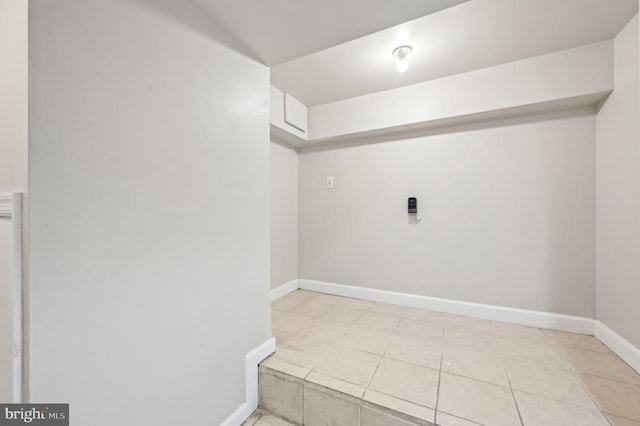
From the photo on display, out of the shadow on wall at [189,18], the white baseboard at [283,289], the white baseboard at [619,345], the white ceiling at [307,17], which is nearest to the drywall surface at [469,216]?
the white baseboard at [619,345]

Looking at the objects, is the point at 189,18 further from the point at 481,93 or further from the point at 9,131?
the point at 481,93

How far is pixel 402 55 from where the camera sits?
5.59 ft

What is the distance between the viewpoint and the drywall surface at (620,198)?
1.39m

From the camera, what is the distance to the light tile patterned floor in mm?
1119

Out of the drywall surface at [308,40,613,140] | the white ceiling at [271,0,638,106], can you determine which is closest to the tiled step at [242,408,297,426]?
the white ceiling at [271,0,638,106]

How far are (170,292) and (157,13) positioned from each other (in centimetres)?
108

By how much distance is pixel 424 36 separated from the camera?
1.54 m

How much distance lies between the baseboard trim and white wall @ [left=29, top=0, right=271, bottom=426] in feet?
4.76

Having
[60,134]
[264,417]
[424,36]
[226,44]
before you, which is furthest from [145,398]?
[424,36]

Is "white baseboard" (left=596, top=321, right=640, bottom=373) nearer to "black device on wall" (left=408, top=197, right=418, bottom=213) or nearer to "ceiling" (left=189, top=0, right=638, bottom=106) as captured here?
"black device on wall" (left=408, top=197, right=418, bottom=213)

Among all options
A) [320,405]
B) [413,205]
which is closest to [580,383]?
[320,405]

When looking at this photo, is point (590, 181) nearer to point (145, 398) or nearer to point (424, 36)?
point (424, 36)

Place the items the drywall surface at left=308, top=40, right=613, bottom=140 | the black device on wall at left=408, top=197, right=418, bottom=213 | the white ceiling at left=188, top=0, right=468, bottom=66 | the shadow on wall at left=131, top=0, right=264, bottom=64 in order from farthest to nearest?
the black device on wall at left=408, top=197, right=418, bottom=213
the drywall surface at left=308, top=40, right=613, bottom=140
the white ceiling at left=188, top=0, right=468, bottom=66
the shadow on wall at left=131, top=0, right=264, bottom=64

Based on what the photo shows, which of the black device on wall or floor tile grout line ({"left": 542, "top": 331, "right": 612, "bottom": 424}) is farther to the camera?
the black device on wall
